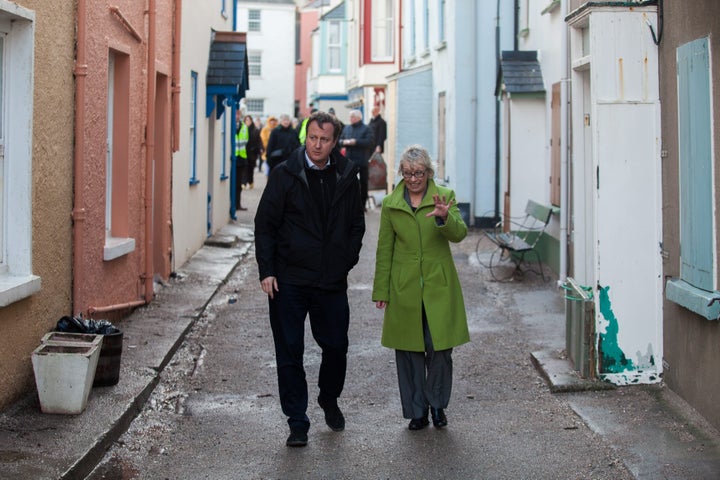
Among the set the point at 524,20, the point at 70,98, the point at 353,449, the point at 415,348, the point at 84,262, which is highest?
the point at 524,20

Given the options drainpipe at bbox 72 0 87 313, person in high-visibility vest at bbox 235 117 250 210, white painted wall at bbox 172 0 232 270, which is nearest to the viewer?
drainpipe at bbox 72 0 87 313

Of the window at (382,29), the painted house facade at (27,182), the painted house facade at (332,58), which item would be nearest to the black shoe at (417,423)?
the painted house facade at (27,182)

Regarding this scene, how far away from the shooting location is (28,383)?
723cm

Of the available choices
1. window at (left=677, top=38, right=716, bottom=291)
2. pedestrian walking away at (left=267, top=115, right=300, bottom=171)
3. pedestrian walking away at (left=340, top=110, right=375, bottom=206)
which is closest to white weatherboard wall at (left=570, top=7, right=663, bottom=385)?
window at (left=677, top=38, right=716, bottom=291)

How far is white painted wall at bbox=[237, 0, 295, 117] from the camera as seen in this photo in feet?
193

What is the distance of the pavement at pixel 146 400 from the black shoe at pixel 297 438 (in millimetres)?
1066

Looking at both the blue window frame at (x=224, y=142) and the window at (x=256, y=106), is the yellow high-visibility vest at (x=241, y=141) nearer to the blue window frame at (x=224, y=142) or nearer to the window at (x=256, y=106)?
the blue window frame at (x=224, y=142)

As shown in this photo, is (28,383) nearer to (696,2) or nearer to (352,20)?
(696,2)

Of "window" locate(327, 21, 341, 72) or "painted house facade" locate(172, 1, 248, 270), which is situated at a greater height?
"window" locate(327, 21, 341, 72)

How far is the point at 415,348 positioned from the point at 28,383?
254 cm

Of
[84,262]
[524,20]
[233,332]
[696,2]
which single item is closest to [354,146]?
[524,20]

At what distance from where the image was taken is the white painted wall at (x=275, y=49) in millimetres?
58719

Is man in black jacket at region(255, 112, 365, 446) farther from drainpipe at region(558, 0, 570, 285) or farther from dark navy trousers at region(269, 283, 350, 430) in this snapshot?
drainpipe at region(558, 0, 570, 285)

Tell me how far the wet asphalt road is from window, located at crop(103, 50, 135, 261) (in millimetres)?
1257
